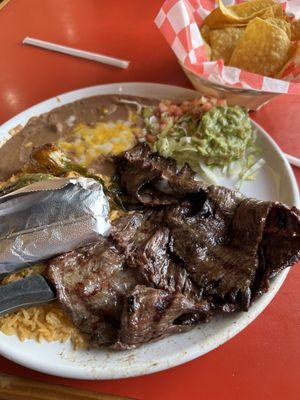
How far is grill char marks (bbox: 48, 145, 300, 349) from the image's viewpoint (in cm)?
139

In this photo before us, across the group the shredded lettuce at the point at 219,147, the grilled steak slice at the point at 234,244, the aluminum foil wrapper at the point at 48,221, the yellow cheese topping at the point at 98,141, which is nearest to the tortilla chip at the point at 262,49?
the shredded lettuce at the point at 219,147

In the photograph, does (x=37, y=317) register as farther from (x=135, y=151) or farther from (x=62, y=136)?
(x=62, y=136)

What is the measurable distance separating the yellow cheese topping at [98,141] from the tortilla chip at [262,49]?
2.26 feet

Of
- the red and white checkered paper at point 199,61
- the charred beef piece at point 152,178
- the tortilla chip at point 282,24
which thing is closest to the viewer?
the charred beef piece at point 152,178

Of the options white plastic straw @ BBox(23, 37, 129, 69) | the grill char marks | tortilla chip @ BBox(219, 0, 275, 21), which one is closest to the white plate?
the grill char marks

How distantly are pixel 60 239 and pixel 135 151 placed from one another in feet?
2.03

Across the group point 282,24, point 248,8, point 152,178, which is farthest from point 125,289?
point 248,8

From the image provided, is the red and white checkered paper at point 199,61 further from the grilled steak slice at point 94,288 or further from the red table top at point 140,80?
the grilled steak slice at point 94,288

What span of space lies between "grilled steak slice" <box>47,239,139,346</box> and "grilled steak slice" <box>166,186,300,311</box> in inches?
→ 9.5

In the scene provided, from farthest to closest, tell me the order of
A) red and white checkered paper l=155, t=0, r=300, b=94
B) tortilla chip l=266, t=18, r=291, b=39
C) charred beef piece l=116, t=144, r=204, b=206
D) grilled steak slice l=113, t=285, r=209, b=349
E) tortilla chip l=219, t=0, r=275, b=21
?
tortilla chip l=219, t=0, r=275, b=21 → tortilla chip l=266, t=18, r=291, b=39 → red and white checkered paper l=155, t=0, r=300, b=94 → charred beef piece l=116, t=144, r=204, b=206 → grilled steak slice l=113, t=285, r=209, b=349

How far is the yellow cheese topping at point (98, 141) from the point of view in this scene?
2.07 meters

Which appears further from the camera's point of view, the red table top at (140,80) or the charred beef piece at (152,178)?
the charred beef piece at (152,178)

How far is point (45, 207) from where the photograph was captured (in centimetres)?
157

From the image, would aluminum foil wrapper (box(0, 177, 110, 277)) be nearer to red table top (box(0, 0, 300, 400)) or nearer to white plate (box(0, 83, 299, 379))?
white plate (box(0, 83, 299, 379))
